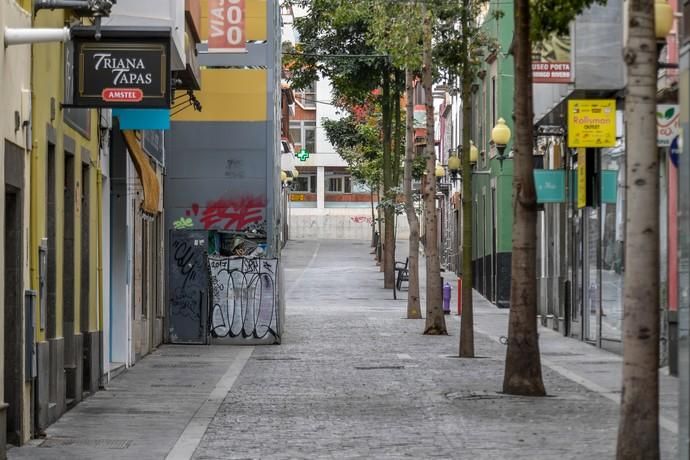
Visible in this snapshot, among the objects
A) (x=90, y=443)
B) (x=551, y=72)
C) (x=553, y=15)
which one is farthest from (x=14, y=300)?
(x=551, y=72)

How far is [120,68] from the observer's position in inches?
621

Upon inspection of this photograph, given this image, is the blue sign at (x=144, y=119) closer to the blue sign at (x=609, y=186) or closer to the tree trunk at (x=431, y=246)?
the blue sign at (x=609, y=186)

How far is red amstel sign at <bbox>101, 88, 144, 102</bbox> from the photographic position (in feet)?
51.5

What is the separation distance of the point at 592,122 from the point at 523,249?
665cm

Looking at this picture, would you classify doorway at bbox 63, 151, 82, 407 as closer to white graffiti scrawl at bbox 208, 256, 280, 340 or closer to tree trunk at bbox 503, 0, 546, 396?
tree trunk at bbox 503, 0, 546, 396

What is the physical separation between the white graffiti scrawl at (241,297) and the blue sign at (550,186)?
19.2ft

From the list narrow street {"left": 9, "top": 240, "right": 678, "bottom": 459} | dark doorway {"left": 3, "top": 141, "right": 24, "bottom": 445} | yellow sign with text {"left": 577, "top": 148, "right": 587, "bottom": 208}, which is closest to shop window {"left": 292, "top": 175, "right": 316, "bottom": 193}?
narrow street {"left": 9, "top": 240, "right": 678, "bottom": 459}

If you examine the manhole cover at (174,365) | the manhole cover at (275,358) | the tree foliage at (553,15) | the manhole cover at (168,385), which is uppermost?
the tree foliage at (553,15)

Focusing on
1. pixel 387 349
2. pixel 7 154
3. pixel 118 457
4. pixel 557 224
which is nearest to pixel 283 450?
pixel 118 457

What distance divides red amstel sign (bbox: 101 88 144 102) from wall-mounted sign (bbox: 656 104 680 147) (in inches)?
272

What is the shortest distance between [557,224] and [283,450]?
21.3m

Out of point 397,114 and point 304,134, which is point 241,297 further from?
point 304,134

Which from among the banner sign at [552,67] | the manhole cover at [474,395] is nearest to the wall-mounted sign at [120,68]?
the manhole cover at [474,395]

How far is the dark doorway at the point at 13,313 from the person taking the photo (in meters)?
13.1
